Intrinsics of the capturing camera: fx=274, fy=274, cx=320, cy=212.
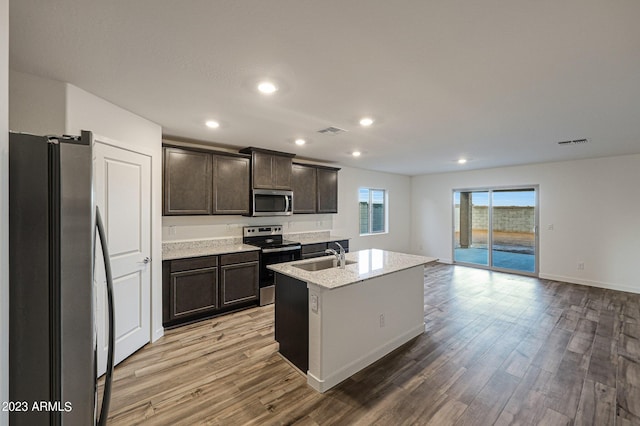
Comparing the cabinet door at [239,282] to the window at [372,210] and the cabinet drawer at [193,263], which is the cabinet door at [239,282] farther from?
the window at [372,210]

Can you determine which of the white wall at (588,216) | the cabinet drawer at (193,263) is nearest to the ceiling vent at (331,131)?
the cabinet drawer at (193,263)

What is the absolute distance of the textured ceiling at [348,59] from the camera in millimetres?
1350

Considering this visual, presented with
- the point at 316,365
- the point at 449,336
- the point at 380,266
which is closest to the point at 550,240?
the point at 449,336

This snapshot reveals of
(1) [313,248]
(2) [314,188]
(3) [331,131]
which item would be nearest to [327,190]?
(2) [314,188]

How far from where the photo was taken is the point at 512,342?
120 inches

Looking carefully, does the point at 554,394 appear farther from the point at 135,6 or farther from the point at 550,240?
the point at 550,240

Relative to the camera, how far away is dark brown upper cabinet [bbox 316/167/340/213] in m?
5.32

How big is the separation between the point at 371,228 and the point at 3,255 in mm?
6609

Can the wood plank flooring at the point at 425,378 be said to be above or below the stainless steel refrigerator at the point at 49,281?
below

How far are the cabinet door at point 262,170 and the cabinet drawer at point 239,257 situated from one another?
3.43 ft

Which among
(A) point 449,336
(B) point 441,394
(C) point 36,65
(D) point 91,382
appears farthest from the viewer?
(A) point 449,336

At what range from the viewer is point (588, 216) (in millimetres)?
5262

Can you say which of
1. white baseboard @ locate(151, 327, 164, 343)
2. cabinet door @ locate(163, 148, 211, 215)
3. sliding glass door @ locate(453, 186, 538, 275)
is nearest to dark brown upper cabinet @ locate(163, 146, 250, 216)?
cabinet door @ locate(163, 148, 211, 215)

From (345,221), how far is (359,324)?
379 cm
